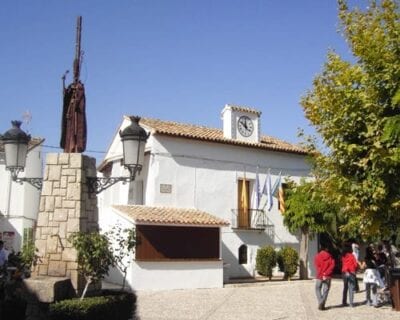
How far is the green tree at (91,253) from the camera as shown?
28.7ft

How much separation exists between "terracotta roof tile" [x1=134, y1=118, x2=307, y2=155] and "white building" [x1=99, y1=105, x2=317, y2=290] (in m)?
0.05

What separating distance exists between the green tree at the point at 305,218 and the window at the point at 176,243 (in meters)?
3.87

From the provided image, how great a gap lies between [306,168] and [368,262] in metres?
10.6

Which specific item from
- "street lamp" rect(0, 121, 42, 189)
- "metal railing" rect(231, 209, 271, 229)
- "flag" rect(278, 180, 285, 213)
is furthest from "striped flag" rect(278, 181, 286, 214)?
"street lamp" rect(0, 121, 42, 189)

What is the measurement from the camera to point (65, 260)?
31.2ft

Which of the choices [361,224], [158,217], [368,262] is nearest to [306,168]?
[158,217]

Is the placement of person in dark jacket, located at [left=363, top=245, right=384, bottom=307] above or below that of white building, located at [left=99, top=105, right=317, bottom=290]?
below

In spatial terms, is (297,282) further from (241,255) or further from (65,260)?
(65,260)

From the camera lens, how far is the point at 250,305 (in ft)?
42.2

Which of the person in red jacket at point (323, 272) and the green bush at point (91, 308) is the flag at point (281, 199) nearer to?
the person in red jacket at point (323, 272)

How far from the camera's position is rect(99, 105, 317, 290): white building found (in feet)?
55.8

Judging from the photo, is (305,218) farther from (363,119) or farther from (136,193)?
(363,119)

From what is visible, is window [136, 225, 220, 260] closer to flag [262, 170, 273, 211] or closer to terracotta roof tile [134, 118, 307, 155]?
flag [262, 170, 273, 211]

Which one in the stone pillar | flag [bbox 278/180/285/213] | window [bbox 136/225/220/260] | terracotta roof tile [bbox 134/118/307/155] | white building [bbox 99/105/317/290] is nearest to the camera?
the stone pillar
